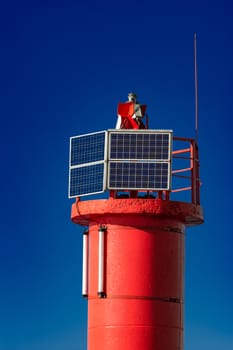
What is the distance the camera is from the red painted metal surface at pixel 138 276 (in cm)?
2923

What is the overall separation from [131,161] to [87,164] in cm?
181

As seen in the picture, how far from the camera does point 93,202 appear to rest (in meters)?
29.7

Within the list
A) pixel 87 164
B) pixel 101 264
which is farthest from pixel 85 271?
pixel 87 164

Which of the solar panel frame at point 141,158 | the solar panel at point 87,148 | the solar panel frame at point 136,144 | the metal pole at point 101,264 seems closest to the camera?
the solar panel frame at point 141,158

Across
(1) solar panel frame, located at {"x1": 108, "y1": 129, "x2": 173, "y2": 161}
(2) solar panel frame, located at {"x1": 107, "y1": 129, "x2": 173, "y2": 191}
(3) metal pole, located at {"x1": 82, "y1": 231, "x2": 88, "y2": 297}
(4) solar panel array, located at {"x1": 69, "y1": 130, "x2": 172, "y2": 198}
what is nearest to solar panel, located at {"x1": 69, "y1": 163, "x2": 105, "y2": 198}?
(4) solar panel array, located at {"x1": 69, "y1": 130, "x2": 172, "y2": 198}

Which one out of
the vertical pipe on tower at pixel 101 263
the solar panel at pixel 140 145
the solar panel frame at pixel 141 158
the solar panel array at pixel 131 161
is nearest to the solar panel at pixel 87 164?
the solar panel array at pixel 131 161

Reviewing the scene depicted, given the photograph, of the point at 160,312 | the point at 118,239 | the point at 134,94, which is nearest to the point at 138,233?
the point at 118,239

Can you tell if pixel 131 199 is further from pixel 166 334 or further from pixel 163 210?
pixel 166 334

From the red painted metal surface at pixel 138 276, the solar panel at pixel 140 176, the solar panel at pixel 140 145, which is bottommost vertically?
the red painted metal surface at pixel 138 276

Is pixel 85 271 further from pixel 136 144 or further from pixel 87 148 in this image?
pixel 136 144

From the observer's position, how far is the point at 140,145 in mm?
29547

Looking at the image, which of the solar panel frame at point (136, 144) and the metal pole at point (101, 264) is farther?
the metal pole at point (101, 264)

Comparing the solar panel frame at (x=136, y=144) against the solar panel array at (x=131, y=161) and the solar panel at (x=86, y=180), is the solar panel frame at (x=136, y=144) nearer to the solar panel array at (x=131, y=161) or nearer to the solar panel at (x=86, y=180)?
the solar panel array at (x=131, y=161)

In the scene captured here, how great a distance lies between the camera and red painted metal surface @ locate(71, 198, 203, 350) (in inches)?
1151
